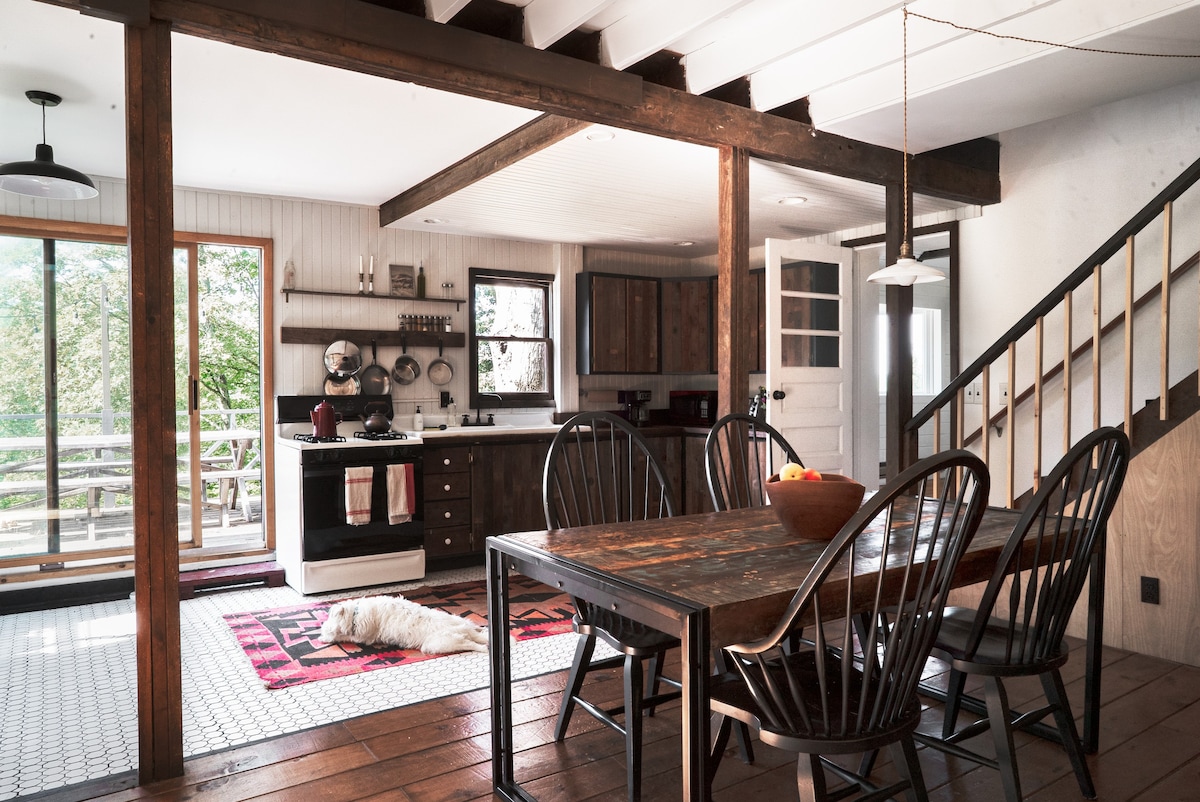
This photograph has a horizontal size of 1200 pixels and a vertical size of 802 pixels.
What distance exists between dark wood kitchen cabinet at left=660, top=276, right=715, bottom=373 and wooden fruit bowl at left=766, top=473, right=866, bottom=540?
4630mm

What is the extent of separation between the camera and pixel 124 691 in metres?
3.11

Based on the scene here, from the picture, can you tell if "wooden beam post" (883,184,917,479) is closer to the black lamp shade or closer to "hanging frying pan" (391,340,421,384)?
"hanging frying pan" (391,340,421,384)

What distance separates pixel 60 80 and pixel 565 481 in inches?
137

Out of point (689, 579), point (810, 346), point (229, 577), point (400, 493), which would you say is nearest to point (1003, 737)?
point (689, 579)

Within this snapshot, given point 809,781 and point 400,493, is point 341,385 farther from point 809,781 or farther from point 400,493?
point 809,781

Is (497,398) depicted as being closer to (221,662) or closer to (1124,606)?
(221,662)

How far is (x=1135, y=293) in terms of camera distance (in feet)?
13.8

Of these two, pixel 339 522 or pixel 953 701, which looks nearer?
pixel 953 701

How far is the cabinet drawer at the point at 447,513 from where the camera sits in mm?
Answer: 4992

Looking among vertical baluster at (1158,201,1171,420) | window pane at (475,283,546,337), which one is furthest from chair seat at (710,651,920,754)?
window pane at (475,283,546,337)

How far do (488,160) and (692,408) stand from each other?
3298 millimetres

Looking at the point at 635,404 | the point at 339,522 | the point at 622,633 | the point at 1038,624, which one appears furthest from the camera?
the point at 635,404

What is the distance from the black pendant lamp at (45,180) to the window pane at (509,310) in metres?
3.01

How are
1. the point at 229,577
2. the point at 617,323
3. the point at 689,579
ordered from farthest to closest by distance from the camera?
the point at 617,323 → the point at 229,577 → the point at 689,579
